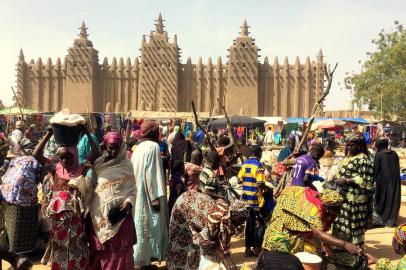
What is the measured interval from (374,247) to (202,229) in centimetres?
416

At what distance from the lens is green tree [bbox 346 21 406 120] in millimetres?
29406

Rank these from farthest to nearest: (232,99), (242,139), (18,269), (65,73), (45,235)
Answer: (65,73) < (232,99) < (242,139) < (45,235) < (18,269)

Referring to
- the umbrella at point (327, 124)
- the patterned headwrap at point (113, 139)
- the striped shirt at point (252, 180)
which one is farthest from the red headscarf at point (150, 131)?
the umbrella at point (327, 124)

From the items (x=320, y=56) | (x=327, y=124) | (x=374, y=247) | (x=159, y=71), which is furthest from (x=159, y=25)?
(x=374, y=247)

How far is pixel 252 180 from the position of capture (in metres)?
5.23

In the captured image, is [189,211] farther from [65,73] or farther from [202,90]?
[65,73]

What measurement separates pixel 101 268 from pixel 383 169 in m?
5.26

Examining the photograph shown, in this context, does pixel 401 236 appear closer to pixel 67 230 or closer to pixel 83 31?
pixel 67 230

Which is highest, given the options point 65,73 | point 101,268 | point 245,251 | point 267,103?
point 65,73

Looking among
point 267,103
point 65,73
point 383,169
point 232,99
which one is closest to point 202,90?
point 232,99

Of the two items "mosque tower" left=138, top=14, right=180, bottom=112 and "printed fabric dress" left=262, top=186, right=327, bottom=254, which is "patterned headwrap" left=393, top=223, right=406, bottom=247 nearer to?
"printed fabric dress" left=262, top=186, right=327, bottom=254

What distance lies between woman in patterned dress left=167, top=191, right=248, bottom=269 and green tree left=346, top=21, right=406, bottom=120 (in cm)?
2885

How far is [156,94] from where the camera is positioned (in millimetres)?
37781

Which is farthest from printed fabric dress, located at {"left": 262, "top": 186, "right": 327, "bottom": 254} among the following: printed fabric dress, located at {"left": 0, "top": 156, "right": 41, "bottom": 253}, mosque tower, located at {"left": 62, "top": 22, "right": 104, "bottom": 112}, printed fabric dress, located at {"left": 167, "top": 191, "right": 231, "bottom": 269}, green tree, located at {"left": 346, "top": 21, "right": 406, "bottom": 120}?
mosque tower, located at {"left": 62, "top": 22, "right": 104, "bottom": 112}
